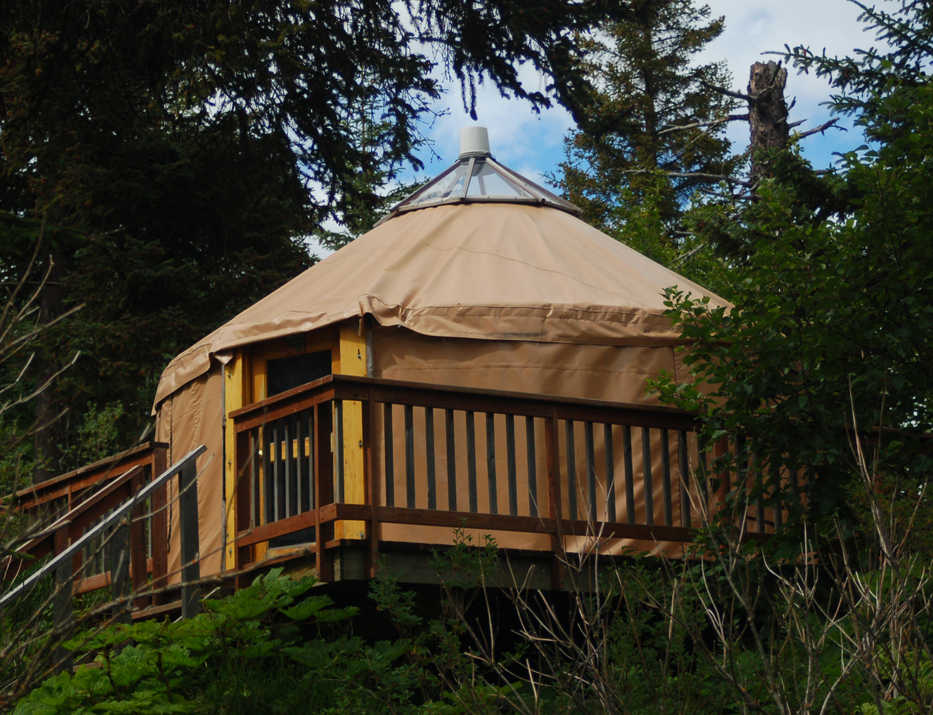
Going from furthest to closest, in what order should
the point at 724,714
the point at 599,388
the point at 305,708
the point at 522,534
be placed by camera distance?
the point at 599,388
the point at 522,534
the point at 724,714
the point at 305,708

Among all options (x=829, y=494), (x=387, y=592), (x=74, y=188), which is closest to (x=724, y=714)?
(x=829, y=494)

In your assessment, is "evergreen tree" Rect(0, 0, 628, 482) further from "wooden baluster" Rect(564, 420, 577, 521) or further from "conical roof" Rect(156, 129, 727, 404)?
"wooden baluster" Rect(564, 420, 577, 521)

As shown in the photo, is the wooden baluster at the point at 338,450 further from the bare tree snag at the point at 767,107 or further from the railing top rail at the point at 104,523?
the bare tree snag at the point at 767,107

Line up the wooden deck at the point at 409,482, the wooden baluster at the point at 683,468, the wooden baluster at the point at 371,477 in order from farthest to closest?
1. the wooden baluster at the point at 683,468
2. the wooden deck at the point at 409,482
3. the wooden baluster at the point at 371,477

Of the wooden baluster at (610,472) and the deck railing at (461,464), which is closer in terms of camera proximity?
the deck railing at (461,464)

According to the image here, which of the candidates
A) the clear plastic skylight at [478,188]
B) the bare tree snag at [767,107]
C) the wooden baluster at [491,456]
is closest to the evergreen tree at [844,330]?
the wooden baluster at [491,456]

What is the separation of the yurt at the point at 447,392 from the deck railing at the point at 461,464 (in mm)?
A: 13

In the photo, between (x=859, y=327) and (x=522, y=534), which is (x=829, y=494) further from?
(x=522, y=534)

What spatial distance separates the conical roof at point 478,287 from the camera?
24.3 ft

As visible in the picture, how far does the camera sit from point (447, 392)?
603 cm

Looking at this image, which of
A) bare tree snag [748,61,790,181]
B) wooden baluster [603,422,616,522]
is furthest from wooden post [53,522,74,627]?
bare tree snag [748,61,790,181]

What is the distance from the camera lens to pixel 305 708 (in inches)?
204

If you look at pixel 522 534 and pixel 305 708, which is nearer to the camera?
pixel 305 708

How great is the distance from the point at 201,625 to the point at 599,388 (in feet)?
9.79
